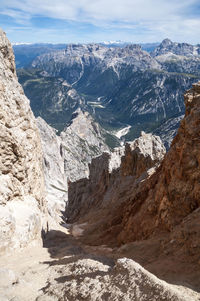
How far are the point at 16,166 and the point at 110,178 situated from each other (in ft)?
161

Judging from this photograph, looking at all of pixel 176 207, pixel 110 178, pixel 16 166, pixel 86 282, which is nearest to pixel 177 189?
pixel 176 207

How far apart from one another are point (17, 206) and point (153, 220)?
14447mm

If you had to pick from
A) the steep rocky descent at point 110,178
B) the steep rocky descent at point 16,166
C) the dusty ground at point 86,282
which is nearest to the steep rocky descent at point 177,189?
the dusty ground at point 86,282

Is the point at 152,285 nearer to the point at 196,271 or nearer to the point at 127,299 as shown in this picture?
the point at 127,299

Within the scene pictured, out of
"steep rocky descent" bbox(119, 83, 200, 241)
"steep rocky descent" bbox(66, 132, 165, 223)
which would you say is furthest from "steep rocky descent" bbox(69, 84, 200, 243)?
"steep rocky descent" bbox(66, 132, 165, 223)

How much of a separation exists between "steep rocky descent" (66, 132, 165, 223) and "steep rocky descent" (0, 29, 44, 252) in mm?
18914

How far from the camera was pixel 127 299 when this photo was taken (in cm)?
1407

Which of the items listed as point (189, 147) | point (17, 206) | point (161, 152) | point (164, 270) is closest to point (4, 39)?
point (17, 206)

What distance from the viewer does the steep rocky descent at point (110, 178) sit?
61537 millimetres

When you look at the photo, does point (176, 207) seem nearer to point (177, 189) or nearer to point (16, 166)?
point (177, 189)

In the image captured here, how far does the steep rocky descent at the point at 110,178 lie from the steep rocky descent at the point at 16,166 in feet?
62.1

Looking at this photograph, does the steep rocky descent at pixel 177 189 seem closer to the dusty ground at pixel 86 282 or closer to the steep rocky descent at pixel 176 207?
the steep rocky descent at pixel 176 207

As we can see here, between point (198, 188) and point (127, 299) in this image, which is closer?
point (127, 299)

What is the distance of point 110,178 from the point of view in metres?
77.8
